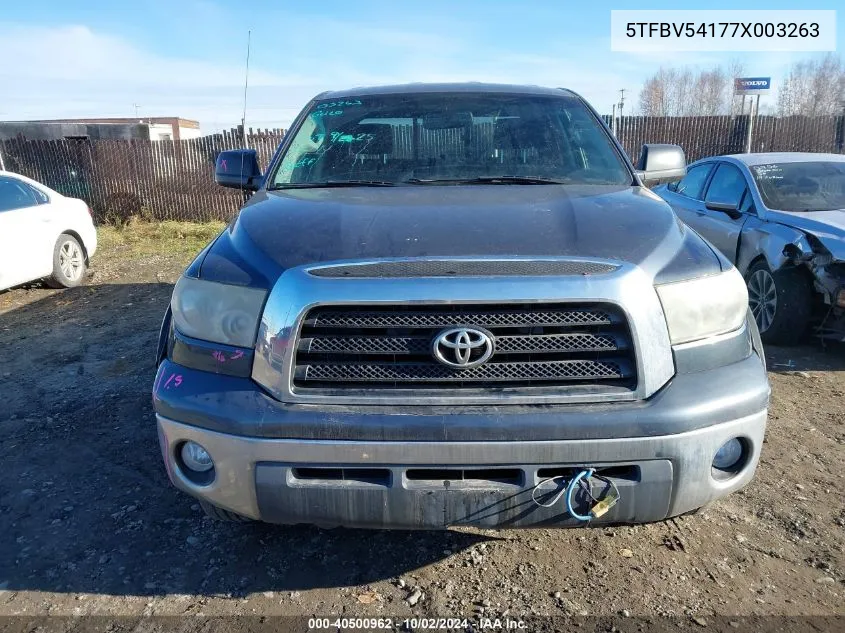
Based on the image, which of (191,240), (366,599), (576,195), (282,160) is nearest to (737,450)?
(576,195)

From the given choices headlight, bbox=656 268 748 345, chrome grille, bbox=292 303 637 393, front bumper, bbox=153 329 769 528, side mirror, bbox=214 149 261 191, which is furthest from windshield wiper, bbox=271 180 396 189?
headlight, bbox=656 268 748 345

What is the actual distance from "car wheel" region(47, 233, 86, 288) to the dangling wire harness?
7794 millimetres

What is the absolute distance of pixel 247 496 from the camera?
2.14 meters

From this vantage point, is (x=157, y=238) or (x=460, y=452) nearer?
(x=460, y=452)

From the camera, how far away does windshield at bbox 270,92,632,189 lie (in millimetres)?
3260

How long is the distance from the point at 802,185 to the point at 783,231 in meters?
0.94

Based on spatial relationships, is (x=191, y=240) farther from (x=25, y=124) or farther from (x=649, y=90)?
(x=649, y=90)

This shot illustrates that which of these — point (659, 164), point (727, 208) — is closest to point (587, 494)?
point (659, 164)

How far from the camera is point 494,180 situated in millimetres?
3160

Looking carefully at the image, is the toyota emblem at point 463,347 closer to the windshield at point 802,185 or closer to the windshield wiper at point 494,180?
the windshield wiper at point 494,180

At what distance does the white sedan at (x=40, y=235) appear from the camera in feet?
24.0

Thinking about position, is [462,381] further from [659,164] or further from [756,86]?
[756,86]

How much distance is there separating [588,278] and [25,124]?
94.7ft

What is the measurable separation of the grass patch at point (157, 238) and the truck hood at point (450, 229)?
7.78 metres
